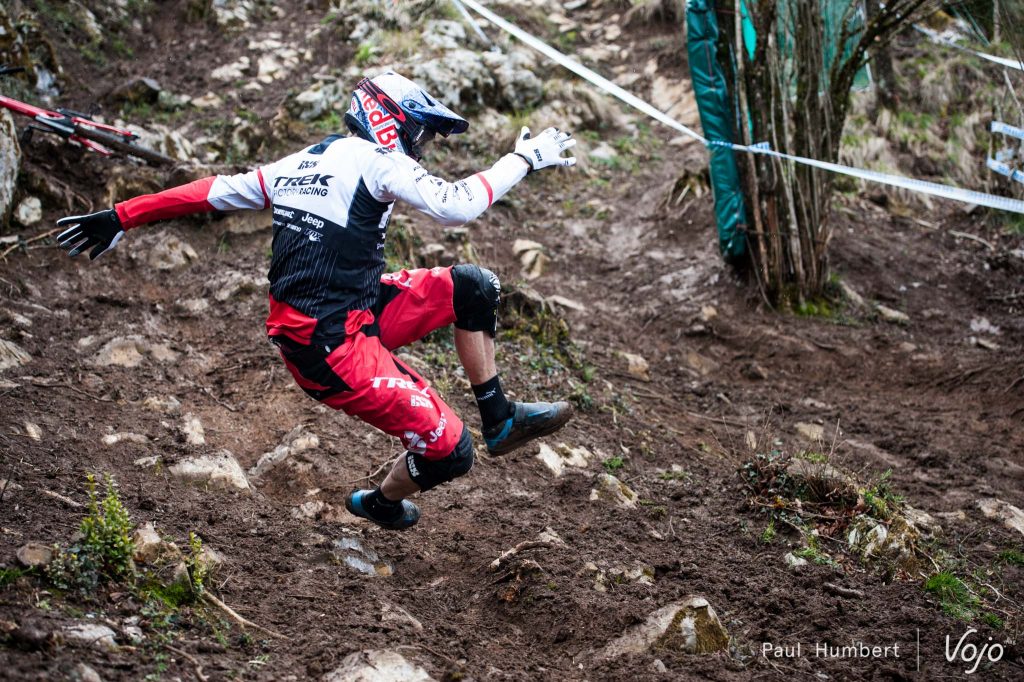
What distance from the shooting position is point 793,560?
13.8 ft

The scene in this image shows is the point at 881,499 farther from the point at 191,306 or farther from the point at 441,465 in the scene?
the point at 191,306

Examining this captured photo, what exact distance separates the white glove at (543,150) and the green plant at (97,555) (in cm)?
219

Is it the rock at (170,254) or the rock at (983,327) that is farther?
the rock at (983,327)

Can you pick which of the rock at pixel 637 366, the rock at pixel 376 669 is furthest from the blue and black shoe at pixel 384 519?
the rock at pixel 637 366

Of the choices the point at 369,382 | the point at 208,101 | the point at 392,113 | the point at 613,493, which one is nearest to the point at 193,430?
the point at 369,382

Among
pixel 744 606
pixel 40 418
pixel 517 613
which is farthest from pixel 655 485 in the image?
pixel 40 418

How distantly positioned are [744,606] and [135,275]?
5165mm

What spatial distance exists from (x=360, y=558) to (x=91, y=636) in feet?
4.69

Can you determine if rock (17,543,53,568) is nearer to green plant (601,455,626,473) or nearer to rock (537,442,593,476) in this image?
rock (537,442,593,476)

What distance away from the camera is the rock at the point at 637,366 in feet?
22.3

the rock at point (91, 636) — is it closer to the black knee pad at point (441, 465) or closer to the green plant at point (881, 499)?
the black knee pad at point (441, 465)

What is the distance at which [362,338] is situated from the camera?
3688 mm

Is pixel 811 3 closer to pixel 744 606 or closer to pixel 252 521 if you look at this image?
pixel 744 606

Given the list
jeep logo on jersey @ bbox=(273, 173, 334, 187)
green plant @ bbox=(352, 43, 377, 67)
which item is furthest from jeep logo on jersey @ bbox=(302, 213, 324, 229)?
green plant @ bbox=(352, 43, 377, 67)
